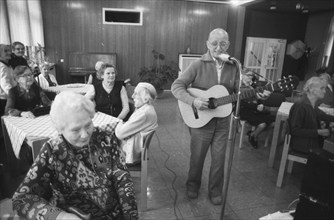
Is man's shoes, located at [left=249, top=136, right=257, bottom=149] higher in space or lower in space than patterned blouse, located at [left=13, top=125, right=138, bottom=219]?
lower

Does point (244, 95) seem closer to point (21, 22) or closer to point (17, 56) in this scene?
point (17, 56)

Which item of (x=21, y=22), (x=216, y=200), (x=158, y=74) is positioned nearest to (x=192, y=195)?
(x=216, y=200)

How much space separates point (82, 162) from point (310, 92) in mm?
2192

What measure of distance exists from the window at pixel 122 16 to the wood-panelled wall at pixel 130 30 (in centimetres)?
12

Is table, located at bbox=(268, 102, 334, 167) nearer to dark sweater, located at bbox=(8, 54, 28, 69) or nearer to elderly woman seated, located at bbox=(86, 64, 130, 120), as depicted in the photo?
elderly woman seated, located at bbox=(86, 64, 130, 120)

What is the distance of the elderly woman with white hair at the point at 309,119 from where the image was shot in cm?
229

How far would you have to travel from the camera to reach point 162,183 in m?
2.60

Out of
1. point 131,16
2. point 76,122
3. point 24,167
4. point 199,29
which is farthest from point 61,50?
point 76,122

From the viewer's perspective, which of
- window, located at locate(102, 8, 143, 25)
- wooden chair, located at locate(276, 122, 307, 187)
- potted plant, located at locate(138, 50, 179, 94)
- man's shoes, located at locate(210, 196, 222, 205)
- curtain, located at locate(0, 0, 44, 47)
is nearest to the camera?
man's shoes, located at locate(210, 196, 222, 205)

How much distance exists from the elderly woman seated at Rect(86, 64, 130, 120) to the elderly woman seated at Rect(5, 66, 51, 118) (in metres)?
0.61

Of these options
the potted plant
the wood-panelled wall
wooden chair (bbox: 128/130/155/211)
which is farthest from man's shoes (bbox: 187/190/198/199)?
the wood-panelled wall

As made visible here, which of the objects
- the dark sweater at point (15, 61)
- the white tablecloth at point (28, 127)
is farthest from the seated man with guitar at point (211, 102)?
the dark sweater at point (15, 61)

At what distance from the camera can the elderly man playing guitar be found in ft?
6.91

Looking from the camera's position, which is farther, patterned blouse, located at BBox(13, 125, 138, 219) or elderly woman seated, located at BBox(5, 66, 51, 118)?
elderly woman seated, located at BBox(5, 66, 51, 118)
